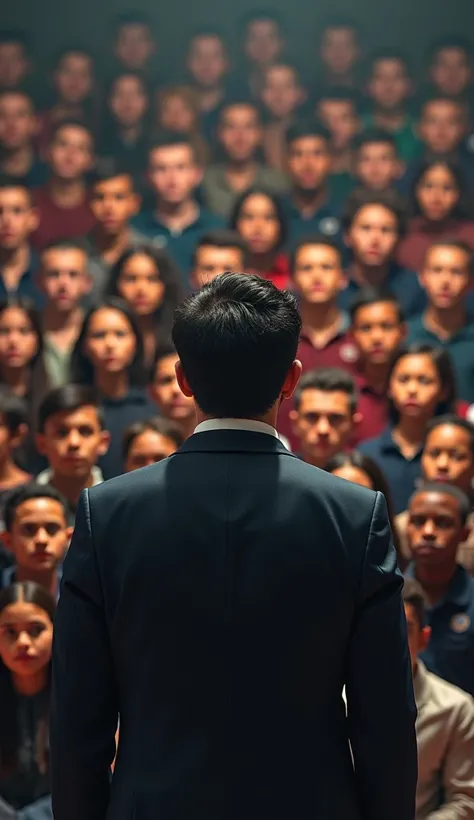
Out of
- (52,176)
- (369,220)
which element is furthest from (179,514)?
(52,176)

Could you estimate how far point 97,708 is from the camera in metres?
1.36

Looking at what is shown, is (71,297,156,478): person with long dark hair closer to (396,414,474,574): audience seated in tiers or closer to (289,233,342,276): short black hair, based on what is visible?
(289,233,342,276): short black hair

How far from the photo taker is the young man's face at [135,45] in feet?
21.1

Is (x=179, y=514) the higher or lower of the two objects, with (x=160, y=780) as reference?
higher

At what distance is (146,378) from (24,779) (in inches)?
73.0

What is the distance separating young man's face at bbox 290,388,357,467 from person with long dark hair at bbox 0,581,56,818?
3.90ft

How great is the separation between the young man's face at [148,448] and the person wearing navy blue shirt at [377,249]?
1280 millimetres

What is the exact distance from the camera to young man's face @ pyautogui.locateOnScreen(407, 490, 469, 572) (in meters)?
3.49

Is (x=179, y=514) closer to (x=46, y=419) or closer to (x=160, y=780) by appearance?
(x=160, y=780)

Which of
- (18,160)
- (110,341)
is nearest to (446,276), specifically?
(110,341)

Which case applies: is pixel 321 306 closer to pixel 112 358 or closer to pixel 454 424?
pixel 112 358

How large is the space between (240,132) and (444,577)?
3.21 m

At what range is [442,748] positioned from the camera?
284 cm

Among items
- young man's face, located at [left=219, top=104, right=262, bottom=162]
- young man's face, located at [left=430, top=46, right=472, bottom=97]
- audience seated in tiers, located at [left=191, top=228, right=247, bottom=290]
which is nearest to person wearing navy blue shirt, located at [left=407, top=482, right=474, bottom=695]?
audience seated in tiers, located at [left=191, top=228, right=247, bottom=290]
